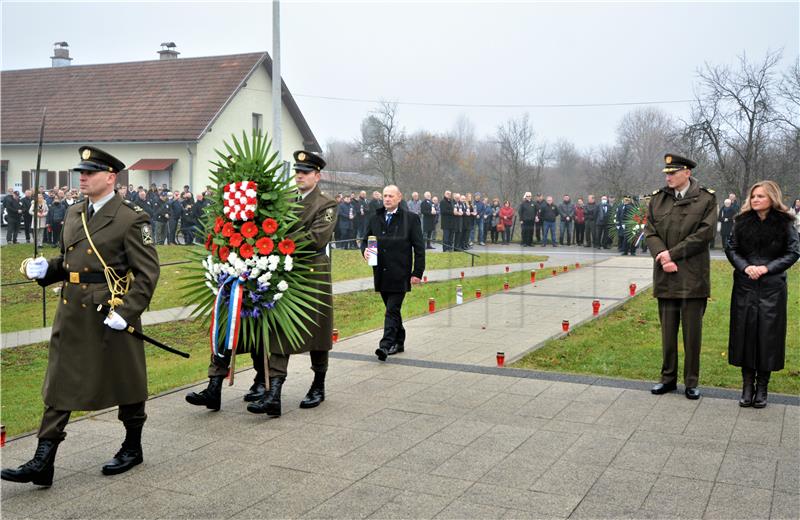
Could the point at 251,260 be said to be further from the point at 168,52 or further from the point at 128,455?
the point at 168,52

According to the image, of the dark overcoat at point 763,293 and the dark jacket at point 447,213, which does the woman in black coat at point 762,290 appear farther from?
the dark jacket at point 447,213

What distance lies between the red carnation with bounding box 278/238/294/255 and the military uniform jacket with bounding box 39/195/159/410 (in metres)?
1.44

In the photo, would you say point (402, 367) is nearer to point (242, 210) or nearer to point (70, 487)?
point (242, 210)

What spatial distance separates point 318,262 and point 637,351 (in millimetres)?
4977

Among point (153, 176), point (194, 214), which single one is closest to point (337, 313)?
point (194, 214)

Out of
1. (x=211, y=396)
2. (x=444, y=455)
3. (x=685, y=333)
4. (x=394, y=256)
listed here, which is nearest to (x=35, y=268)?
(x=211, y=396)

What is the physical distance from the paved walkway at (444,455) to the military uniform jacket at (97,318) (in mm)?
621

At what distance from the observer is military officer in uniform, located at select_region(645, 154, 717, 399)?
7871 mm

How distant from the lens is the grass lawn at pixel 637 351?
29.2ft

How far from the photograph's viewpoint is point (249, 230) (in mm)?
6965

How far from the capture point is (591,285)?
1792 cm

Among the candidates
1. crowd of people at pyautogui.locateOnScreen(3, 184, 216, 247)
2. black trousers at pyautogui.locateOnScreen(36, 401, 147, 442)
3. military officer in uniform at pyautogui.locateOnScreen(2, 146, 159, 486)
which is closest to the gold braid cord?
military officer in uniform at pyautogui.locateOnScreen(2, 146, 159, 486)

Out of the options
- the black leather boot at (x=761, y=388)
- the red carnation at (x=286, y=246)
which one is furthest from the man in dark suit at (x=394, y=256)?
the black leather boot at (x=761, y=388)

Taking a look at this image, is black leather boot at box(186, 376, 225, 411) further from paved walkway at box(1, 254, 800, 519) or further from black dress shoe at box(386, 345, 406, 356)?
black dress shoe at box(386, 345, 406, 356)
